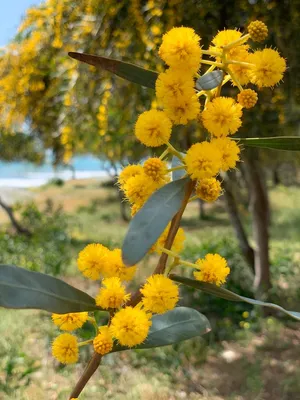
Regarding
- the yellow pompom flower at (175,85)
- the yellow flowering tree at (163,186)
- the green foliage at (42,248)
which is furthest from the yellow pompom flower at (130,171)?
the green foliage at (42,248)

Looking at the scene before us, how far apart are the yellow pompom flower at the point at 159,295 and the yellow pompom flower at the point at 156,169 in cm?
13

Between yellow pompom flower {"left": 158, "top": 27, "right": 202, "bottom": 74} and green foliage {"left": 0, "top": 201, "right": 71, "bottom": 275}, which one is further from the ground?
yellow pompom flower {"left": 158, "top": 27, "right": 202, "bottom": 74}

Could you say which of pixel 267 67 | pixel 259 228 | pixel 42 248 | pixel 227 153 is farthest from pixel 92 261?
pixel 42 248

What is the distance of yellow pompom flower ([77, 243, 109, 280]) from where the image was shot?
0.68 metres

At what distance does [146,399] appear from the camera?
7.48 feet

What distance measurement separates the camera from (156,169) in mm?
640

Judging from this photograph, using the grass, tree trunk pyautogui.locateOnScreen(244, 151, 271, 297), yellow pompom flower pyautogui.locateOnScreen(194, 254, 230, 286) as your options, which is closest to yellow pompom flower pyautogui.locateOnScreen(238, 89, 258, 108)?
yellow pompom flower pyautogui.locateOnScreen(194, 254, 230, 286)

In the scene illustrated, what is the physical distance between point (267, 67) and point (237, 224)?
3244 millimetres

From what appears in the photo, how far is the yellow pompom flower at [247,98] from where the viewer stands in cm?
66

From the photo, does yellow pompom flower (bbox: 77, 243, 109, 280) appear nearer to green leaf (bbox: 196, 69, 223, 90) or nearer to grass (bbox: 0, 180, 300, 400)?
green leaf (bbox: 196, 69, 223, 90)

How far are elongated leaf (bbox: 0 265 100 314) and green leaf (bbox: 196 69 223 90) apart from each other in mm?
323

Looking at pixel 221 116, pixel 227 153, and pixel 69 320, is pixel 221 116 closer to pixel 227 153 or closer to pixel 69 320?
pixel 227 153

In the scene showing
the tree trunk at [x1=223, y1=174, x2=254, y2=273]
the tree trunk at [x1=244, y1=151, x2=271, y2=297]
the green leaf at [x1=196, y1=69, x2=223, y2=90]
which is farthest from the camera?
the tree trunk at [x1=223, y1=174, x2=254, y2=273]

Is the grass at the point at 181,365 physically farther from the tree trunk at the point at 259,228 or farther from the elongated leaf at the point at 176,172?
the elongated leaf at the point at 176,172
